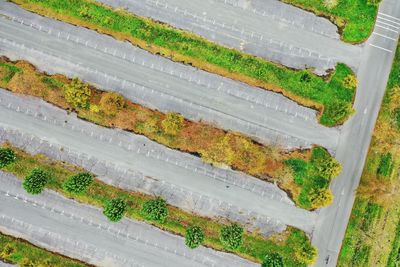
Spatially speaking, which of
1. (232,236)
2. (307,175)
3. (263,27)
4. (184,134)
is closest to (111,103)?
(184,134)

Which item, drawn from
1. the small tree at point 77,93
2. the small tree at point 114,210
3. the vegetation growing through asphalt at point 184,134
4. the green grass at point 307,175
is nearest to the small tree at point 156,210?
the small tree at point 114,210

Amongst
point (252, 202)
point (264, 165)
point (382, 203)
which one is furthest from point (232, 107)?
point (382, 203)

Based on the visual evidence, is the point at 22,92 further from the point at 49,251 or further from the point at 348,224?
the point at 348,224

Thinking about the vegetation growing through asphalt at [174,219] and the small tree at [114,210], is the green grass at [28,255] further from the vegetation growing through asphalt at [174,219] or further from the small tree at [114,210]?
the small tree at [114,210]

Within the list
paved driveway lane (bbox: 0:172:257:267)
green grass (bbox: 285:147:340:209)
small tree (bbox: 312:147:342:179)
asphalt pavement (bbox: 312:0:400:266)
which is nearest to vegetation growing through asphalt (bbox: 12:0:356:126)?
asphalt pavement (bbox: 312:0:400:266)

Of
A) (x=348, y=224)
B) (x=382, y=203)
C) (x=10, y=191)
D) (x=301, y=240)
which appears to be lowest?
(x=10, y=191)

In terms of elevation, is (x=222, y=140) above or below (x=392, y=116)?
below

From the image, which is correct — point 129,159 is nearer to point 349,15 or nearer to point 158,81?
point 158,81
